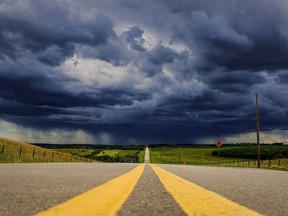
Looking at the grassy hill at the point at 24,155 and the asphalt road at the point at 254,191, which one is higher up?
the grassy hill at the point at 24,155

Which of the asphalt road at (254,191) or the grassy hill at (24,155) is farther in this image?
the grassy hill at (24,155)

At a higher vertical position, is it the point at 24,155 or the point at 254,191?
the point at 24,155

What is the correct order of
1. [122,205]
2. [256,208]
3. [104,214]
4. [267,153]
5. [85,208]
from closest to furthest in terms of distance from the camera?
[104,214] → [85,208] → [122,205] → [256,208] → [267,153]

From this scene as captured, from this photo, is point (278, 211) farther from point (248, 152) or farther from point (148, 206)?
point (248, 152)

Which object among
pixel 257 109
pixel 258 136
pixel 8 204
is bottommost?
pixel 8 204

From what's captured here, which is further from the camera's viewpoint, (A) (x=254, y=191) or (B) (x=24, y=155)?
(B) (x=24, y=155)

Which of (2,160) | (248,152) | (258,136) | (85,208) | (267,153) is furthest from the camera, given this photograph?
(248,152)

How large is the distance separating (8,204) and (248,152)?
457 feet

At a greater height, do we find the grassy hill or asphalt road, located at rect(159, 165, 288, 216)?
the grassy hill

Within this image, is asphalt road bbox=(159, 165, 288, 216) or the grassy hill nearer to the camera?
asphalt road bbox=(159, 165, 288, 216)

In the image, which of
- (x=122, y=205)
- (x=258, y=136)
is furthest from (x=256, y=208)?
(x=258, y=136)

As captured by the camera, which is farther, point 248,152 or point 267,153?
point 248,152

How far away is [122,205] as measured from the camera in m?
2.80

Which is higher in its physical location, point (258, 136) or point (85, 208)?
point (258, 136)
